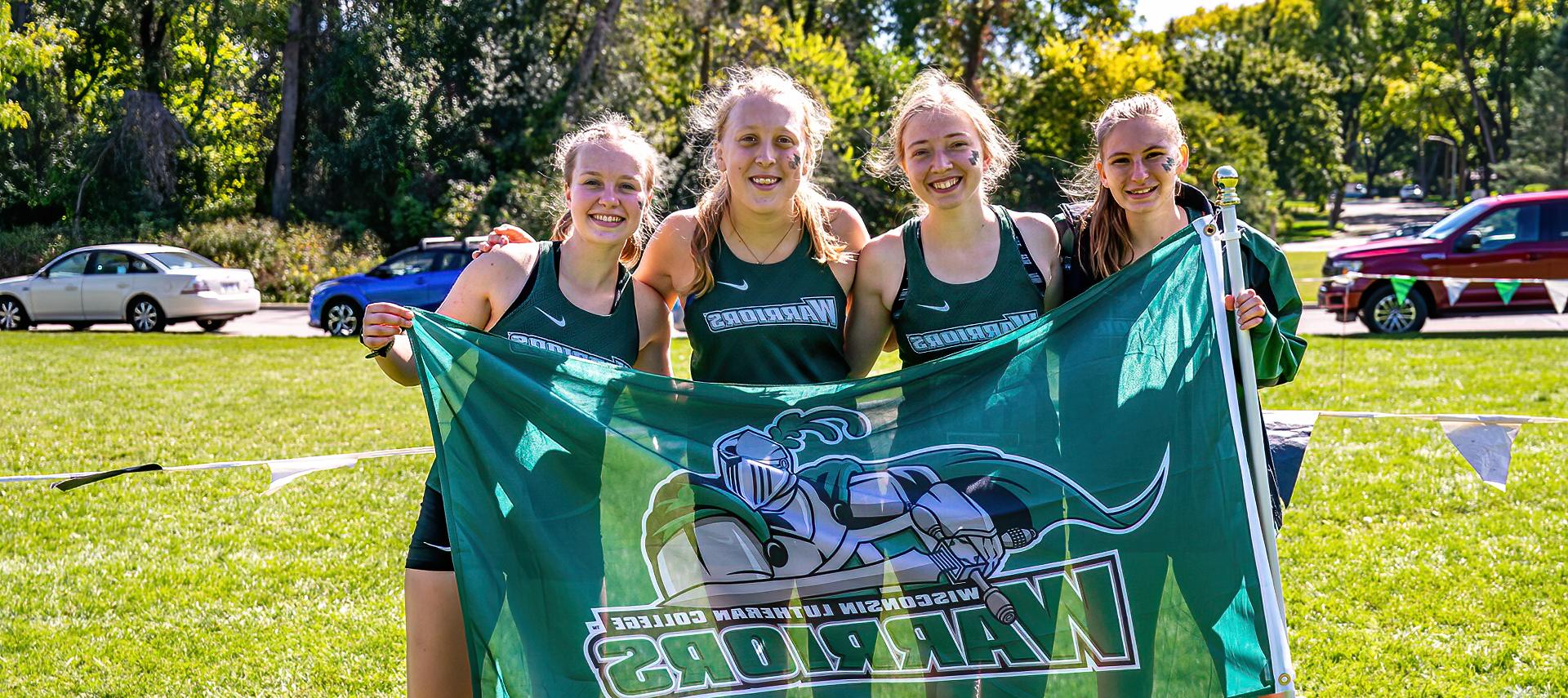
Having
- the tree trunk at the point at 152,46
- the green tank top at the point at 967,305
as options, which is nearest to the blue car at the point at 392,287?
the green tank top at the point at 967,305

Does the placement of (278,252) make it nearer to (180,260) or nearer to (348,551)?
(180,260)

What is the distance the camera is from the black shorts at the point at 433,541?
128 inches

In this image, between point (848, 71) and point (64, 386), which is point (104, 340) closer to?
point (64, 386)

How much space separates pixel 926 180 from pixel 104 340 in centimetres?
1649

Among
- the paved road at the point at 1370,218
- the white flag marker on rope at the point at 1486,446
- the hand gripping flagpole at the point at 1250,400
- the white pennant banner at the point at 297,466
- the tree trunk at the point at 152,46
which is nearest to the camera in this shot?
the hand gripping flagpole at the point at 1250,400

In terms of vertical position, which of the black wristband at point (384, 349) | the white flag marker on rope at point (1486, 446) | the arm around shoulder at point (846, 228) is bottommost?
the white flag marker on rope at point (1486, 446)

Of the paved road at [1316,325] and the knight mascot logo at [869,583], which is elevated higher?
the knight mascot logo at [869,583]

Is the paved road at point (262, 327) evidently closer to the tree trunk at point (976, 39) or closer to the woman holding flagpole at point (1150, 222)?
the woman holding flagpole at point (1150, 222)

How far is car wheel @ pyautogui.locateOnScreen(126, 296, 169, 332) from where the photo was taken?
1867 cm

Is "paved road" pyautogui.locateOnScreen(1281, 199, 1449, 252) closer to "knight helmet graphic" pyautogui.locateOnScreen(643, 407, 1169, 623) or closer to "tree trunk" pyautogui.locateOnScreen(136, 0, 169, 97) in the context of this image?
"tree trunk" pyautogui.locateOnScreen(136, 0, 169, 97)

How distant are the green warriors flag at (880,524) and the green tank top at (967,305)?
0.55 feet

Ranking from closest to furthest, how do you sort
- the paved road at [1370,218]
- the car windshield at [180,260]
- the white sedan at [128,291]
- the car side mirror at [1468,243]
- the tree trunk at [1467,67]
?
the car side mirror at [1468,243] → the white sedan at [128,291] → the car windshield at [180,260] → the paved road at [1370,218] → the tree trunk at [1467,67]

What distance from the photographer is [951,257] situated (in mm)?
3451

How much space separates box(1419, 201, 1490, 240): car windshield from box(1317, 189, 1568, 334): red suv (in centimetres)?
1
